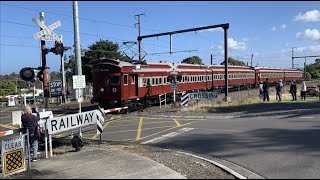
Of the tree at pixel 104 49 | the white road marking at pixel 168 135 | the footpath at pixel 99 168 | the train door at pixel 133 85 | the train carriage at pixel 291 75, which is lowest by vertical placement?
the white road marking at pixel 168 135

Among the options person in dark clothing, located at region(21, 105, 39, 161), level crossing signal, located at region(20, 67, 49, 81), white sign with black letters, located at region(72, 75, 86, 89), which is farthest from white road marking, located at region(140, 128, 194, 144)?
level crossing signal, located at region(20, 67, 49, 81)

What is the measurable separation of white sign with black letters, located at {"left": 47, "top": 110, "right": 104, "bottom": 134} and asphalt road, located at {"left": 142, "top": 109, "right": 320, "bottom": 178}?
2.10 meters

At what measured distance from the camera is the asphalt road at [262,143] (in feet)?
30.3

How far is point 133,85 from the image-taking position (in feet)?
90.0

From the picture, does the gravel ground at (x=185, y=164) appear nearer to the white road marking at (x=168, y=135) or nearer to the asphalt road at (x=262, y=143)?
the asphalt road at (x=262, y=143)

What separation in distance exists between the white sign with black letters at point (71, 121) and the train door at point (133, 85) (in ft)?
44.5

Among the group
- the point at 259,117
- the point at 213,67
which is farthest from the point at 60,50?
the point at 213,67

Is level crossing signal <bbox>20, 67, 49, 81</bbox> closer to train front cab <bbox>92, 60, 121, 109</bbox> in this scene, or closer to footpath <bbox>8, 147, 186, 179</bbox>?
footpath <bbox>8, 147, 186, 179</bbox>

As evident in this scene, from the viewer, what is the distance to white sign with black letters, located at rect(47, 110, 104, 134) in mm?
11195

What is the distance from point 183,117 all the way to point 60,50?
9720 mm

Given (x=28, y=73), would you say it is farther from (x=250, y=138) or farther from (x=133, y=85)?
(x=133, y=85)

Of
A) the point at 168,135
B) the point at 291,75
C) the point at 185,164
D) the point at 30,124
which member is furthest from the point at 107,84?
the point at 291,75

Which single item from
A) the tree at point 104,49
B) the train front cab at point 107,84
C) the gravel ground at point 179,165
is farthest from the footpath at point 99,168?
the tree at point 104,49

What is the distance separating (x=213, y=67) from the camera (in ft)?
145
